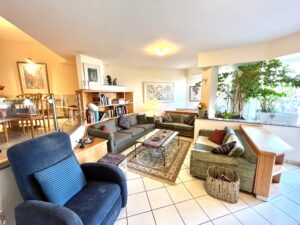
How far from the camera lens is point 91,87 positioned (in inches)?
150

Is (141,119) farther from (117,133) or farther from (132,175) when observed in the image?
(132,175)

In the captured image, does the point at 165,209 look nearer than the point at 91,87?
Yes

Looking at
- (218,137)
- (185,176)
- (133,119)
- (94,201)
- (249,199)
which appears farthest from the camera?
(133,119)

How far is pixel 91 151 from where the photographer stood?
92.7 inches

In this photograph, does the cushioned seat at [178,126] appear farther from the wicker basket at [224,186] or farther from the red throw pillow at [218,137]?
the wicker basket at [224,186]

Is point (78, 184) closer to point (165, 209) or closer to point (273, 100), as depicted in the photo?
point (165, 209)

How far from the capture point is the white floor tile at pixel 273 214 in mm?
1602

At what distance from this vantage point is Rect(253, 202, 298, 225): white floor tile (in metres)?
1.60

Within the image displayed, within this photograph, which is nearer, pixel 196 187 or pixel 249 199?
pixel 249 199

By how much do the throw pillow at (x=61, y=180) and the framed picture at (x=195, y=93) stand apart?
5.53m

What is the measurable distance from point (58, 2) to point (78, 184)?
2.05 metres

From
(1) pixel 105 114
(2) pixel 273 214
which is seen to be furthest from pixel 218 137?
(1) pixel 105 114

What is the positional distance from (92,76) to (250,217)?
4248 mm

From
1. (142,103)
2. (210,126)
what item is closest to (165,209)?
(210,126)
